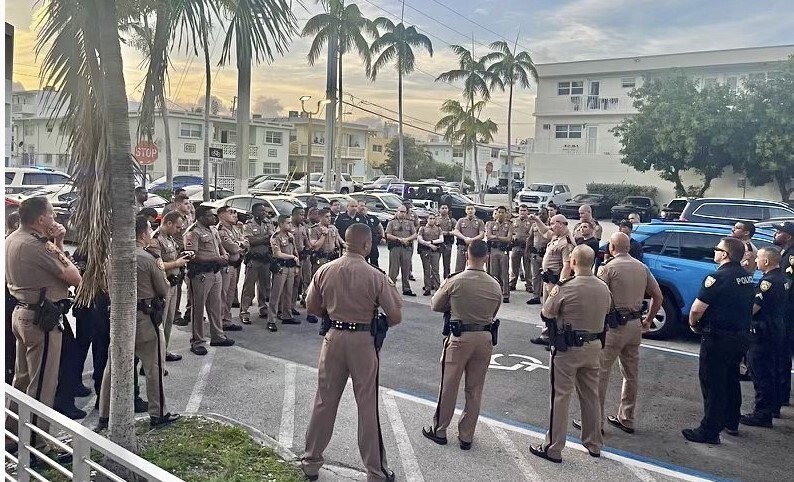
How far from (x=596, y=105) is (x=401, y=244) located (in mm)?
36449

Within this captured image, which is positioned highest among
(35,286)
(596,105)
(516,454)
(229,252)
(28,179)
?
(596,105)

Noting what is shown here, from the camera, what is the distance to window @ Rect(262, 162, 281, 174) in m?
61.7

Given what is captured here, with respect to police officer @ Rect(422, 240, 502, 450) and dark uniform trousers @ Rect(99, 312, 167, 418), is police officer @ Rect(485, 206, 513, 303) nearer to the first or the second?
police officer @ Rect(422, 240, 502, 450)

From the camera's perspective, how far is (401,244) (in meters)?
13.1

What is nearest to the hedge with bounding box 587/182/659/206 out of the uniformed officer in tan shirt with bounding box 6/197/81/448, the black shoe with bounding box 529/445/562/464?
the black shoe with bounding box 529/445/562/464

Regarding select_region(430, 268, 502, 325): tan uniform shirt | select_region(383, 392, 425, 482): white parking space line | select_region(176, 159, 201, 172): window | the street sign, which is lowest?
select_region(383, 392, 425, 482): white parking space line

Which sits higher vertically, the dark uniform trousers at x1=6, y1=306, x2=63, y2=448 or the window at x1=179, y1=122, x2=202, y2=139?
the window at x1=179, y1=122, x2=202, y2=139

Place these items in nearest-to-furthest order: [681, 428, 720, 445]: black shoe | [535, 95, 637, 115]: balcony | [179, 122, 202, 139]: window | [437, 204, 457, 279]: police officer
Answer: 1. [681, 428, 720, 445]: black shoe
2. [437, 204, 457, 279]: police officer
3. [535, 95, 637, 115]: balcony
4. [179, 122, 202, 139]: window

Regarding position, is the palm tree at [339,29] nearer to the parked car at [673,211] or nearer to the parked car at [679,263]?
the parked car at [673,211]

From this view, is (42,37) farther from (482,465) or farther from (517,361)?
(517,361)

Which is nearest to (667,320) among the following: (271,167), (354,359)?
(354,359)

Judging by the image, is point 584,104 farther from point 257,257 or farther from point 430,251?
point 257,257

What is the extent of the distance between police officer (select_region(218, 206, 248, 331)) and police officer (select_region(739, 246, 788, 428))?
21.1 ft

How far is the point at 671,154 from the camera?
34688 millimetres
